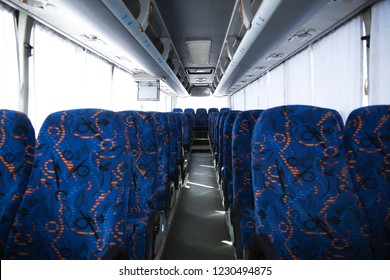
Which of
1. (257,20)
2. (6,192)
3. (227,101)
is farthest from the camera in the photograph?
(227,101)

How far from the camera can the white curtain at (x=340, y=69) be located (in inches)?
128

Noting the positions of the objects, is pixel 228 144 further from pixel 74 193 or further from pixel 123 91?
pixel 123 91

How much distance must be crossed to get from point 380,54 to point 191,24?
A: 11.7 feet

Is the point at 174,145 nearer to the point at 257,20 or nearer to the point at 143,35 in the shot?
the point at 143,35

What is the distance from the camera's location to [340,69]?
3688mm

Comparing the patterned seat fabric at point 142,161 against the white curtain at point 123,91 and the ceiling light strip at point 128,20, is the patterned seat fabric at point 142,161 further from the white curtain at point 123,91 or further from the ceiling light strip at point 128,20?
the white curtain at point 123,91

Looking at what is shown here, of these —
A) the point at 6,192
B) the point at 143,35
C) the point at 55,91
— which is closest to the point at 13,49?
the point at 55,91

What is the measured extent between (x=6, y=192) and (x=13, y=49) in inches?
98.3

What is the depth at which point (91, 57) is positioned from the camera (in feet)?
16.7

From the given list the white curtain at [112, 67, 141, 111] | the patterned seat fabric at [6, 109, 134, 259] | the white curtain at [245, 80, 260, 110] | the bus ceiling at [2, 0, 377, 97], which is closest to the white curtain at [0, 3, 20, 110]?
the bus ceiling at [2, 0, 377, 97]

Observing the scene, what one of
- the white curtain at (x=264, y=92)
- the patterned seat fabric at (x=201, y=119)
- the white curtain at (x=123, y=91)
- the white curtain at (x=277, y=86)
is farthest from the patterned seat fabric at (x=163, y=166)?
the patterned seat fabric at (x=201, y=119)

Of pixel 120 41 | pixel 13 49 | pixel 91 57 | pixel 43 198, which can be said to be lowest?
pixel 43 198

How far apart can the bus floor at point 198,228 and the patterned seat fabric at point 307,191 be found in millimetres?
1328

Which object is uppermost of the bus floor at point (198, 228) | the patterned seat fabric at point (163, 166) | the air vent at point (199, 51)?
the air vent at point (199, 51)
